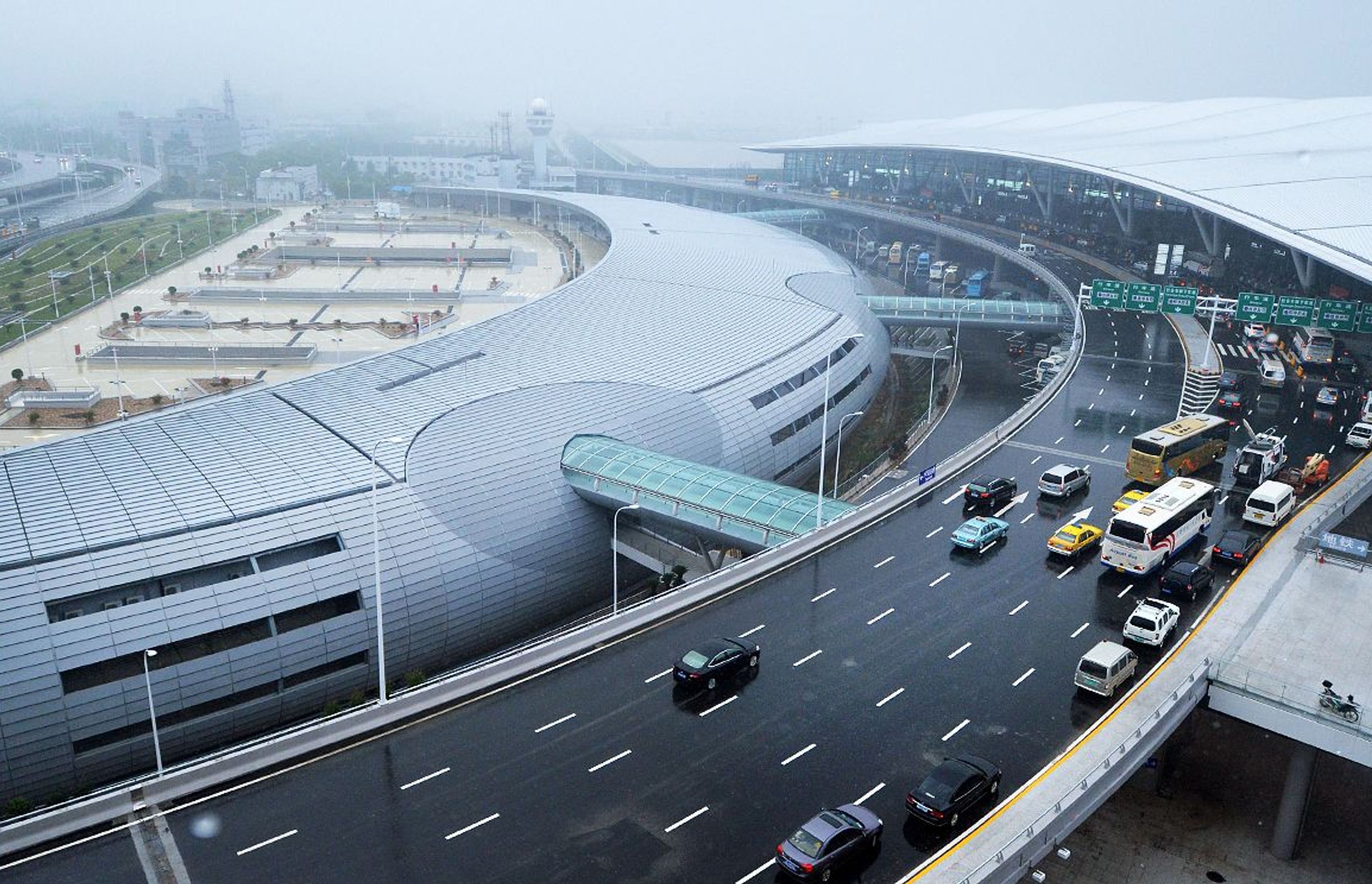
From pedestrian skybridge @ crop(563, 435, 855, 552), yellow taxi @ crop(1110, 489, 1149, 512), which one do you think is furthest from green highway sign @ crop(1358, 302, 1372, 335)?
pedestrian skybridge @ crop(563, 435, 855, 552)

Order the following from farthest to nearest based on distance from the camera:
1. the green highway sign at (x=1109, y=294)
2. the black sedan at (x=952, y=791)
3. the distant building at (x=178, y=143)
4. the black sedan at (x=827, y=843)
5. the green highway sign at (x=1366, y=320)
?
the distant building at (x=178, y=143)
the green highway sign at (x=1109, y=294)
the green highway sign at (x=1366, y=320)
the black sedan at (x=952, y=791)
the black sedan at (x=827, y=843)

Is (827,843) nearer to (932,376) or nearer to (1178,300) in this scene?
(932,376)

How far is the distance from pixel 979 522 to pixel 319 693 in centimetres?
1989

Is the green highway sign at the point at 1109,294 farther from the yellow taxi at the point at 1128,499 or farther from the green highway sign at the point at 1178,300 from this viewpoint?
the yellow taxi at the point at 1128,499

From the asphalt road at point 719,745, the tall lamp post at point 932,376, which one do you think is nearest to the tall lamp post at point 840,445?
the tall lamp post at point 932,376

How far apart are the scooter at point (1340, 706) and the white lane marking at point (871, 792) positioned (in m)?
10.5

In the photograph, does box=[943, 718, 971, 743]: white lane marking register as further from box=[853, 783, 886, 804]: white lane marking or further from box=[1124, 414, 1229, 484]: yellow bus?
box=[1124, 414, 1229, 484]: yellow bus

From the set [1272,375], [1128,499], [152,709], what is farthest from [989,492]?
[1272,375]

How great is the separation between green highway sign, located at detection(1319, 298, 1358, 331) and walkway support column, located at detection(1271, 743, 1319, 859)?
39.6 meters

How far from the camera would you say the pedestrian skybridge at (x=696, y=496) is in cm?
3216

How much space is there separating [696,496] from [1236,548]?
16300 millimetres

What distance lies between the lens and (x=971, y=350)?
73.1m

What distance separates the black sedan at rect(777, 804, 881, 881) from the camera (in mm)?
17203

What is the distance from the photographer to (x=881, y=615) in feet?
88.6
